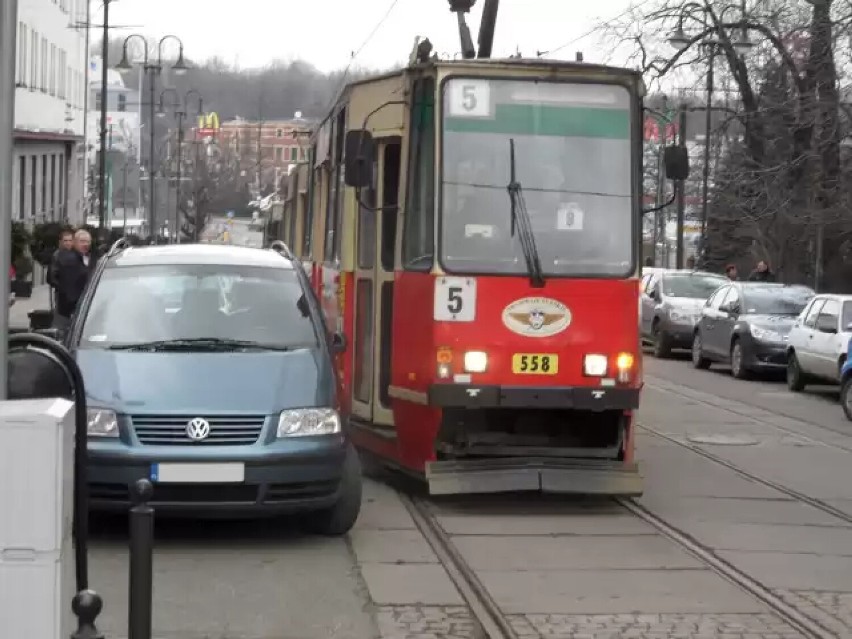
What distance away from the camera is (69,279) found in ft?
58.1

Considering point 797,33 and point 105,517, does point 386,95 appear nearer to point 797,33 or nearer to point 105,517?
point 105,517

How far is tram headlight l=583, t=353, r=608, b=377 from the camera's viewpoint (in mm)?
11086

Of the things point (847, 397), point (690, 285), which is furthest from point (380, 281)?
point (690, 285)

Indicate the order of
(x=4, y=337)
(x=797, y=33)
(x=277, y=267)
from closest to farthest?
(x=4, y=337), (x=277, y=267), (x=797, y=33)

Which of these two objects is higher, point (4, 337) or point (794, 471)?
point (4, 337)

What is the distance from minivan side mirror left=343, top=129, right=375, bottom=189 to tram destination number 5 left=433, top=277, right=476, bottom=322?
936 mm

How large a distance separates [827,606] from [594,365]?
3.34 metres

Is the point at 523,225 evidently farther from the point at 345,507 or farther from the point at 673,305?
the point at 673,305

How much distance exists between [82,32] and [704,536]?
54.4m

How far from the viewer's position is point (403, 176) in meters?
11.7

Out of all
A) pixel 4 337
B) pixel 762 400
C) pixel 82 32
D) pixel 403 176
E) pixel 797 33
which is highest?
pixel 82 32

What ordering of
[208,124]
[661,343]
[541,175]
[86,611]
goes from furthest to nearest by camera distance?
[208,124] < [661,343] < [541,175] < [86,611]

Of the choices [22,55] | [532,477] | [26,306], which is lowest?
[532,477]

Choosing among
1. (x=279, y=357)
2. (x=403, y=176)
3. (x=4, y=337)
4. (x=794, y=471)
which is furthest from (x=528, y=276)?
(x=4, y=337)
